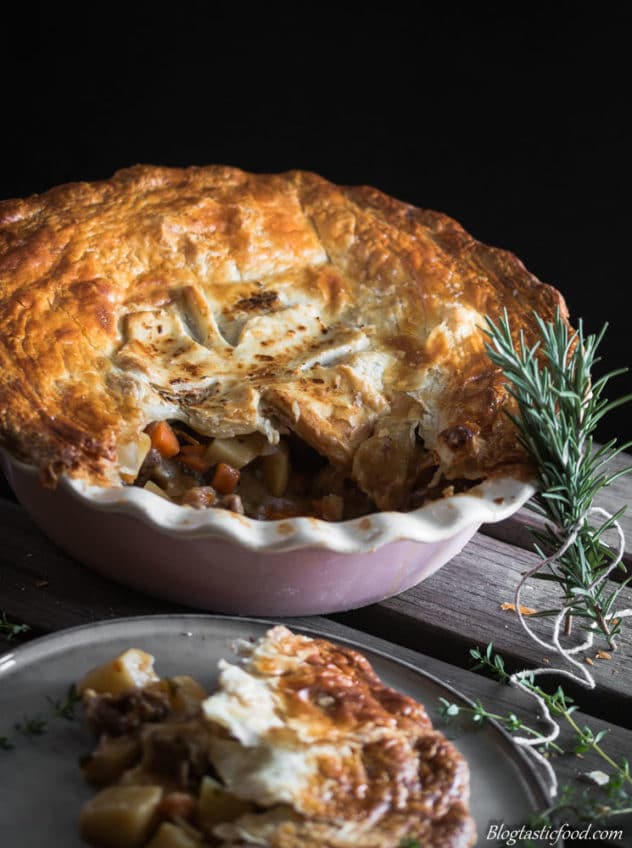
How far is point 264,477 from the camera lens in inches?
99.0

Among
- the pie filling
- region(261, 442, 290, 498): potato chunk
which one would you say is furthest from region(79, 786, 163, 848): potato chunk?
region(261, 442, 290, 498): potato chunk

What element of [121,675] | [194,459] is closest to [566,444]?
[194,459]

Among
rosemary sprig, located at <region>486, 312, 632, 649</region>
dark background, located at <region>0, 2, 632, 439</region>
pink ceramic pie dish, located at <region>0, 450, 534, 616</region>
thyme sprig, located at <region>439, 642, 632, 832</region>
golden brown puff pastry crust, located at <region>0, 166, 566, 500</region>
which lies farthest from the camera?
dark background, located at <region>0, 2, 632, 439</region>

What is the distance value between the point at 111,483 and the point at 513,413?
81 centimetres

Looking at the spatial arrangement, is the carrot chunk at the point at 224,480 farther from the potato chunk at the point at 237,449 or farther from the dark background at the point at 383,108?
the dark background at the point at 383,108

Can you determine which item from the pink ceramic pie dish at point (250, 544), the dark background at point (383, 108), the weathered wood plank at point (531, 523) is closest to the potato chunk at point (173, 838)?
the pink ceramic pie dish at point (250, 544)

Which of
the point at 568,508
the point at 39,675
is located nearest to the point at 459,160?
the point at 568,508

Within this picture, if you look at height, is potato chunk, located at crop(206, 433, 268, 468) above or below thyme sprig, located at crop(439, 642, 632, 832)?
above

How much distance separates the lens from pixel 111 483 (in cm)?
205

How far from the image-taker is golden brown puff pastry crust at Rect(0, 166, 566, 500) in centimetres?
230

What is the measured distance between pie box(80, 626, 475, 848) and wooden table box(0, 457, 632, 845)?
49 cm

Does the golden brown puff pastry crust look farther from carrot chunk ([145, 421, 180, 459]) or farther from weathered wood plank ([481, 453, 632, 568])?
weathered wood plank ([481, 453, 632, 568])

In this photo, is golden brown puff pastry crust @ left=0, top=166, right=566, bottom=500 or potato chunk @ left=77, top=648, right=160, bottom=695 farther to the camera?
golden brown puff pastry crust @ left=0, top=166, right=566, bottom=500

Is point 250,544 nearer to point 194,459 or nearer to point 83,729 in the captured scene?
point 83,729
